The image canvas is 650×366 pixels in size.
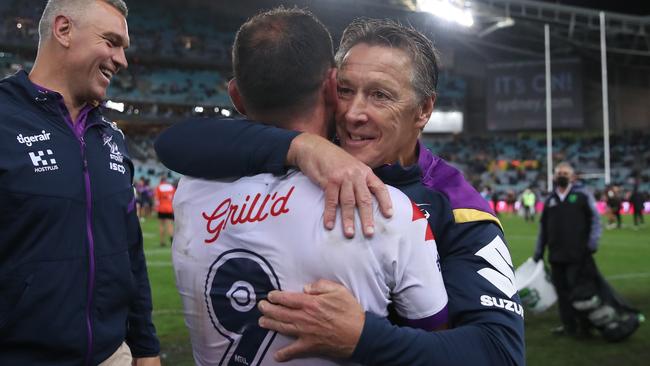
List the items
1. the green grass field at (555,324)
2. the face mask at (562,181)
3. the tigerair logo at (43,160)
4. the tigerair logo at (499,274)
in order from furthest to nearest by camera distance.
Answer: the face mask at (562,181)
the green grass field at (555,324)
the tigerair logo at (43,160)
the tigerair logo at (499,274)

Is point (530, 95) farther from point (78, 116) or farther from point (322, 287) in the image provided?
point (322, 287)

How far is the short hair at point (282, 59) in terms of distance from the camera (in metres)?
1.56

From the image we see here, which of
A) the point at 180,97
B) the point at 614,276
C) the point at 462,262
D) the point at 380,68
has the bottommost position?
the point at 614,276

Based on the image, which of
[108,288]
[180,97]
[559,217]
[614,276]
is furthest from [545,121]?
[108,288]

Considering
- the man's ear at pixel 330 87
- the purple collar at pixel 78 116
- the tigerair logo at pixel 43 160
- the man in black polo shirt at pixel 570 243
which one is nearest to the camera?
the man's ear at pixel 330 87

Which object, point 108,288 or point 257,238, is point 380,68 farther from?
point 108,288

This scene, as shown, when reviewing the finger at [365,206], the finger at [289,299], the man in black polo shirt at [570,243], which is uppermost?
the finger at [365,206]

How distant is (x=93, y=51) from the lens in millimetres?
2750

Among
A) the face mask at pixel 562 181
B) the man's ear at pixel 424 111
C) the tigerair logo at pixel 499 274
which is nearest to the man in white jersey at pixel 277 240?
the tigerair logo at pixel 499 274

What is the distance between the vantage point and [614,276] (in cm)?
1095

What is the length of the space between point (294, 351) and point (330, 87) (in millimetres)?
693

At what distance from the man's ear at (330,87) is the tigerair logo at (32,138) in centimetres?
136

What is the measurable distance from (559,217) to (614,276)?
4351 millimetres

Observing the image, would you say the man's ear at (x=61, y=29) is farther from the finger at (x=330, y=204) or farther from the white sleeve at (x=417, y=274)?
the white sleeve at (x=417, y=274)
